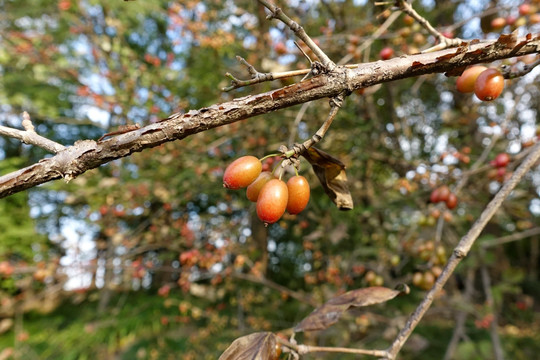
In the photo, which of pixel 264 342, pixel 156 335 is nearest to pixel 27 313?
pixel 156 335

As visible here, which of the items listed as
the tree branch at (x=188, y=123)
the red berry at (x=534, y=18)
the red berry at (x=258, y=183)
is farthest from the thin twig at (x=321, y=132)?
the red berry at (x=534, y=18)

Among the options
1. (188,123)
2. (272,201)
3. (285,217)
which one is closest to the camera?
(188,123)

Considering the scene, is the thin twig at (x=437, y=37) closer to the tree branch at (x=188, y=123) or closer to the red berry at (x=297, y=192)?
the tree branch at (x=188, y=123)

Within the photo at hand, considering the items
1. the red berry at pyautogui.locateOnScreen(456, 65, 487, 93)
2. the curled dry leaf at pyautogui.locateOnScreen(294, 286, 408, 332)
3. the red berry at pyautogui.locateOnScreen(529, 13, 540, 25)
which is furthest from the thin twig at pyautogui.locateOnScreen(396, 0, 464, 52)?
the red berry at pyautogui.locateOnScreen(529, 13, 540, 25)

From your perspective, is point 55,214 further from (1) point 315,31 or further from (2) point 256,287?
(1) point 315,31

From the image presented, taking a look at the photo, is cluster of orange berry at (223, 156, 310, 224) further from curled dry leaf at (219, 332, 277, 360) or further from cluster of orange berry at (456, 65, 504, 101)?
cluster of orange berry at (456, 65, 504, 101)

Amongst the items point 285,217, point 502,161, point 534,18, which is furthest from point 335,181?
point 285,217

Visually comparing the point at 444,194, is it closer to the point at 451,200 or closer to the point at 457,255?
the point at 451,200

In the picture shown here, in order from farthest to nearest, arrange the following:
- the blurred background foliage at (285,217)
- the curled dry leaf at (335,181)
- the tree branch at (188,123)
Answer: the blurred background foliage at (285,217) < the curled dry leaf at (335,181) < the tree branch at (188,123)
